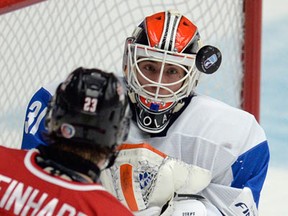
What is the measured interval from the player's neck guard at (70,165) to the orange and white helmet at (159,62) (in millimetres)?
663

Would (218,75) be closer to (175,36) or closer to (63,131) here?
(175,36)

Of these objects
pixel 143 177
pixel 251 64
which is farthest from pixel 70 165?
pixel 251 64

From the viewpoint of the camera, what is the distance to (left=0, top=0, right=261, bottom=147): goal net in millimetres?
2660

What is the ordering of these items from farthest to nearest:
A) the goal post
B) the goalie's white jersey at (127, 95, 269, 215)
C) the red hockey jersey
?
1. the goal post
2. the goalie's white jersey at (127, 95, 269, 215)
3. the red hockey jersey

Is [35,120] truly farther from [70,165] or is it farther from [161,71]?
[70,165]

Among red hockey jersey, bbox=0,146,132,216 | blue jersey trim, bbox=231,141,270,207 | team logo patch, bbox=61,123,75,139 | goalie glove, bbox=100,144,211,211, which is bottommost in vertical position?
blue jersey trim, bbox=231,141,270,207

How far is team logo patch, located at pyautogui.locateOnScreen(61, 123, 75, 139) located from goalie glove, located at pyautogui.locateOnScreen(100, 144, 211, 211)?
635 millimetres

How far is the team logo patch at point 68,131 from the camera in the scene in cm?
135

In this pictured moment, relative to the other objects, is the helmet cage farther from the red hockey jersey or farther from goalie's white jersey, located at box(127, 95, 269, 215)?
the red hockey jersey

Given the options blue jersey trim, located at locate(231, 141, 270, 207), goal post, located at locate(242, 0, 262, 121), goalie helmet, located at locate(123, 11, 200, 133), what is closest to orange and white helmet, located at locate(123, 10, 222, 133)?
goalie helmet, located at locate(123, 11, 200, 133)

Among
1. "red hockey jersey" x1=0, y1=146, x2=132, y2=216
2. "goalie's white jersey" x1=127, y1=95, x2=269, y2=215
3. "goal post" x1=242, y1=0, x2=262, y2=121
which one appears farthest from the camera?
"goal post" x1=242, y1=0, x2=262, y2=121

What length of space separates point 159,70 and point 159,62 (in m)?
0.02

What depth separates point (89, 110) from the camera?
136cm

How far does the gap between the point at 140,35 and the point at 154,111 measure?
18 centimetres
